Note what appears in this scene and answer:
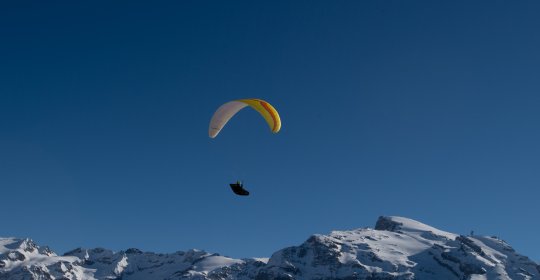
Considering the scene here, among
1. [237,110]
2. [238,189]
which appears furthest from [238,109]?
[238,189]

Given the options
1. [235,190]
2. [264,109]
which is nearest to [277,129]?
[264,109]

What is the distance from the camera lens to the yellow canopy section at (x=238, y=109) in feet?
212

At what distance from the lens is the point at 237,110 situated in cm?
6662

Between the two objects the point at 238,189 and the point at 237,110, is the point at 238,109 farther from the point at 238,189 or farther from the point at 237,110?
the point at 238,189

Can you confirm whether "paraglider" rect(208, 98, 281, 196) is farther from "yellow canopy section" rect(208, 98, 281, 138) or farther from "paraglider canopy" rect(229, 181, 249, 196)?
"paraglider canopy" rect(229, 181, 249, 196)

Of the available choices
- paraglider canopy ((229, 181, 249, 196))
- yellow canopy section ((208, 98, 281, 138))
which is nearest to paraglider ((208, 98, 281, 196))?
yellow canopy section ((208, 98, 281, 138))

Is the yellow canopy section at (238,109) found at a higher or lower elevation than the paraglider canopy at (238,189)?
higher

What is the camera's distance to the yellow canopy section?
6450cm

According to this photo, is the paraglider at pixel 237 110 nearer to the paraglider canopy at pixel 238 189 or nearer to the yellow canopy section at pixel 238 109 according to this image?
the yellow canopy section at pixel 238 109

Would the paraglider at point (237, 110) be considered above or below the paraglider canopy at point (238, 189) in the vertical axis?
above

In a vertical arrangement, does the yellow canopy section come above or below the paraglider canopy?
above

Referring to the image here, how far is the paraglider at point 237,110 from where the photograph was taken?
64500 mm

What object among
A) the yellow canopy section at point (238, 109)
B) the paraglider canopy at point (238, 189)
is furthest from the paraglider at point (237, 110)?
the paraglider canopy at point (238, 189)

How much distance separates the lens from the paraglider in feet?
212
